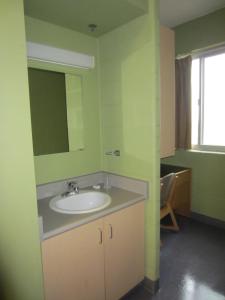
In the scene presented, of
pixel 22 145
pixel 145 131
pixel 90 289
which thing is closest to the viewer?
pixel 22 145

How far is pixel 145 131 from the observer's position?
1737 millimetres

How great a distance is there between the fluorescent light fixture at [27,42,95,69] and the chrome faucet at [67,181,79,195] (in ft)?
3.20

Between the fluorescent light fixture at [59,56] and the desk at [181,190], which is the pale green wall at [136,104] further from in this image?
the desk at [181,190]

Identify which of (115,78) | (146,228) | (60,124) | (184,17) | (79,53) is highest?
(184,17)

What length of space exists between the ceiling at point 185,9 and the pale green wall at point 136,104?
39.7 inches

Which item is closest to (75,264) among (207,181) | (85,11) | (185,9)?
(85,11)

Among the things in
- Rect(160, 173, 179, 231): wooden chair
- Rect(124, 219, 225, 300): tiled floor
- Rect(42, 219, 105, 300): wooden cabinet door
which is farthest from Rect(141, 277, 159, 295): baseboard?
Rect(160, 173, 179, 231): wooden chair

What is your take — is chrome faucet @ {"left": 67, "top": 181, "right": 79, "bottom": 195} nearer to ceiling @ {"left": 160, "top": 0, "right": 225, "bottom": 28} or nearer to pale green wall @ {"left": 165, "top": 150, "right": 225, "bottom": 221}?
pale green wall @ {"left": 165, "top": 150, "right": 225, "bottom": 221}

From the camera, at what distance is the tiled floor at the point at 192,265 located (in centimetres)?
182

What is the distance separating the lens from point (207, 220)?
2975 mm

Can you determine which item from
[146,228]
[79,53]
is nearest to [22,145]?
[79,53]

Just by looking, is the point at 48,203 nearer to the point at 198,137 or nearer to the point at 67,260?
the point at 67,260

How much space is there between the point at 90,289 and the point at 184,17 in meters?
3.07

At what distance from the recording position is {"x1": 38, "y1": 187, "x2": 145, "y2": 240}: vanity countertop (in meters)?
1.26
